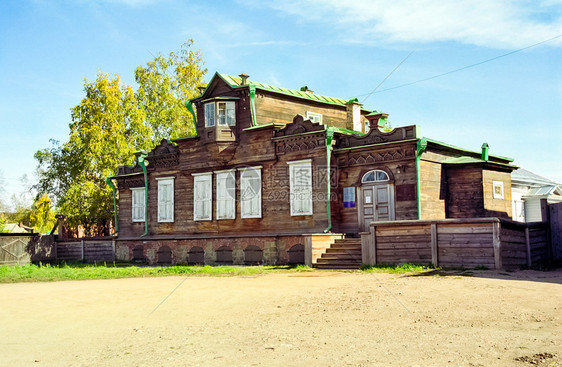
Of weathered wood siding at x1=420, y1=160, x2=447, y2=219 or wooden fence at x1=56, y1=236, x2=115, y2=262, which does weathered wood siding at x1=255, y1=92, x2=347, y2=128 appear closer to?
weathered wood siding at x1=420, y1=160, x2=447, y2=219

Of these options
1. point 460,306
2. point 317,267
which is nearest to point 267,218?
point 317,267

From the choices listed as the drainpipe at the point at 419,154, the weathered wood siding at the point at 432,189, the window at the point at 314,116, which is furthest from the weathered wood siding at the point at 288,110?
the drainpipe at the point at 419,154

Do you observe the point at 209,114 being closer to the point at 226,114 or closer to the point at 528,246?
the point at 226,114

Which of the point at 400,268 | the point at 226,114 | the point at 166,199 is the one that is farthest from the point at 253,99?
the point at 400,268

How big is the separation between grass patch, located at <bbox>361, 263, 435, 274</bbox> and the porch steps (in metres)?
1.65

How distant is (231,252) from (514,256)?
11977 mm

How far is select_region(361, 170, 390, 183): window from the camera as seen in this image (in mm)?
22141

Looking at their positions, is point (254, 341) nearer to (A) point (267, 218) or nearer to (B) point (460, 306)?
(B) point (460, 306)

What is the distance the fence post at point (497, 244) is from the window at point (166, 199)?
54.9 ft

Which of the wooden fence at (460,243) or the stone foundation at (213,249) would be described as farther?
the stone foundation at (213,249)

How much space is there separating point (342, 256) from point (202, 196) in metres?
9.38

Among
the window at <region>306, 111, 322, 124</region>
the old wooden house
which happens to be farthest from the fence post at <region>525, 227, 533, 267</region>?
the window at <region>306, 111, 322, 124</region>

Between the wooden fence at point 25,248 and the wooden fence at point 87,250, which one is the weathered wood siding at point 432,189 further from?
the wooden fence at point 25,248

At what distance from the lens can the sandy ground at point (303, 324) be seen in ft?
22.4
